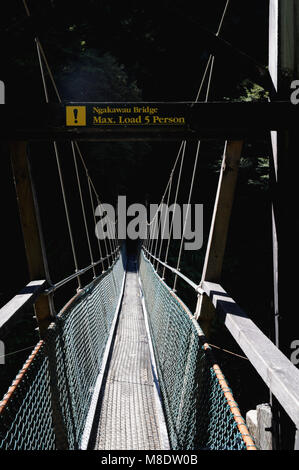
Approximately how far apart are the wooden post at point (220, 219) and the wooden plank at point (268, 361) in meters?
0.34

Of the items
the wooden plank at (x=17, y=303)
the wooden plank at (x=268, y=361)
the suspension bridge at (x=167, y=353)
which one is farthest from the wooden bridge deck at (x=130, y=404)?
the wooden plank at (x=268, y=361)

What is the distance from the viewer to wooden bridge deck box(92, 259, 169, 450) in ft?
4.96

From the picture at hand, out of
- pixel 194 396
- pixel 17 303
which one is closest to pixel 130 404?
pixel 194 396

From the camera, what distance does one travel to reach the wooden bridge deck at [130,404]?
4.96 feet

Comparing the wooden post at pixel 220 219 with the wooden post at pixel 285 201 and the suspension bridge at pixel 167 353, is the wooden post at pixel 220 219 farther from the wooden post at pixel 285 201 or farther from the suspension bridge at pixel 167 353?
the wooden post at pixel 285 201

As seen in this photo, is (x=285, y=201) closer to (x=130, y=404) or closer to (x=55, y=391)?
(x=55, y=391)

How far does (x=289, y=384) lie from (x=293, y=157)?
31.0 inches

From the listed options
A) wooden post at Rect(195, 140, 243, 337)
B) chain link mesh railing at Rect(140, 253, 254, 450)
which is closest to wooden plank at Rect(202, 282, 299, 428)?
chain link mesh railing at Rect(140, 253, 254, 450)

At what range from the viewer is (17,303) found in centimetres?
104

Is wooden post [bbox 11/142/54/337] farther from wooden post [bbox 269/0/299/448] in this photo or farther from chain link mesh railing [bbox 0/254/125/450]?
wooden post [bbox 269/0/299/448]

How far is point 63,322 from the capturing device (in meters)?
1.35

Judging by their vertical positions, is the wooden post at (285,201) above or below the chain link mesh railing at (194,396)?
above
